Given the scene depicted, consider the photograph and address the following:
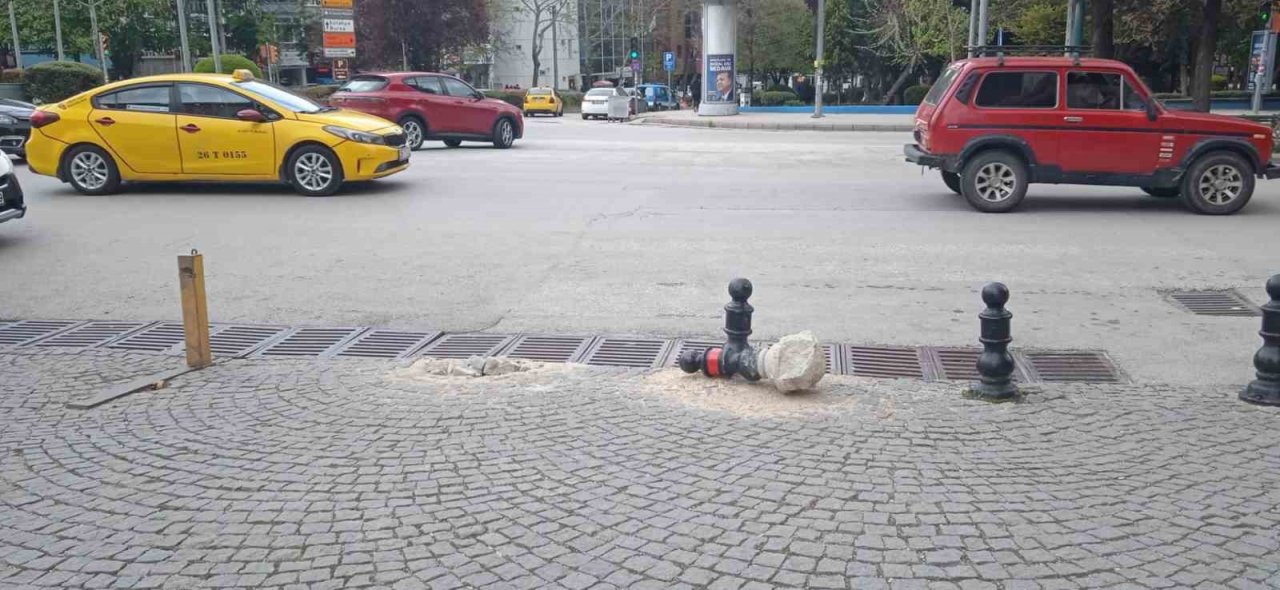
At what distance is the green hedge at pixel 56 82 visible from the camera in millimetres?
38438

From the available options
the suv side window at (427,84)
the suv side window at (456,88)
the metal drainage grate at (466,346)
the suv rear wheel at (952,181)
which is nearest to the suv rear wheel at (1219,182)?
the suv rear wheel at (952,181)

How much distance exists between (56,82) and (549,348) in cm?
3799

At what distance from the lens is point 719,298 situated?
8.48 metres

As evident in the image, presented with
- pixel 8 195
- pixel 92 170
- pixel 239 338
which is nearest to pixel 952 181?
pixel 239 338

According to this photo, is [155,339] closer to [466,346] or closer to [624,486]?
[466,346]

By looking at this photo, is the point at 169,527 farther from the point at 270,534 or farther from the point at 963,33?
the point at 963,33

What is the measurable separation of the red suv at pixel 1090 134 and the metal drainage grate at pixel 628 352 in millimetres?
6660

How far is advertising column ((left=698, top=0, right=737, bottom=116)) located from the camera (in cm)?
4175

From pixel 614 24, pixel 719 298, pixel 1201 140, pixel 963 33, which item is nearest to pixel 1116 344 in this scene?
pixel 719 298

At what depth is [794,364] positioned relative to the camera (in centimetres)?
589

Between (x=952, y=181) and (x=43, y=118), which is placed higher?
(x=43, y=118)

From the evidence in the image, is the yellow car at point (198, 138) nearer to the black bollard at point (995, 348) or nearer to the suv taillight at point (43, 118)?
the suv taillight at point (43, 118)

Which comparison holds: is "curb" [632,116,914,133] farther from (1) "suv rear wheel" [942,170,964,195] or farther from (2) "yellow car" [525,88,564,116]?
(1) "suv rear wheel" [942,170,964,195]

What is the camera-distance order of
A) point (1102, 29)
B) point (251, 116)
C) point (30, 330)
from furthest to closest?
point (1102, 29), point (251, 116), point (30, 330)
